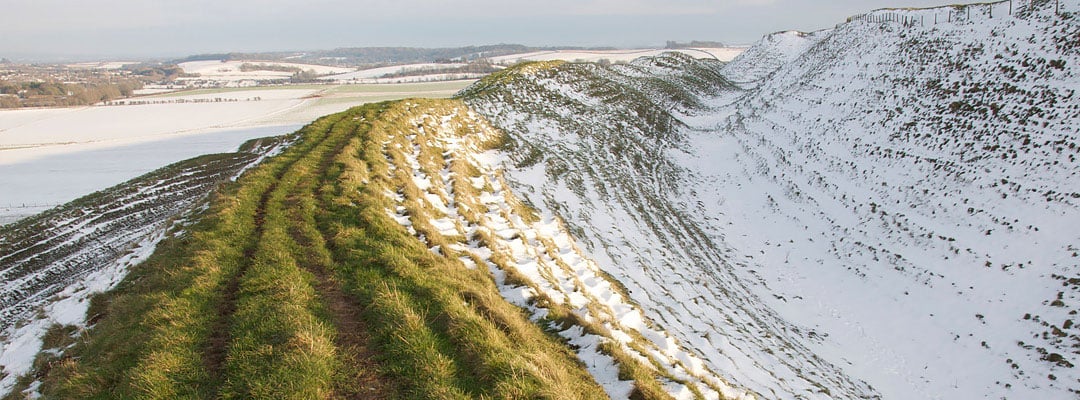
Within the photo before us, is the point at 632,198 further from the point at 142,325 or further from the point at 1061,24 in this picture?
the point at 1061,24

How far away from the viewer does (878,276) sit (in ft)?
67.4

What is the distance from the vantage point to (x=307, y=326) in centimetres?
700

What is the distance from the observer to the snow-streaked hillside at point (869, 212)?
49.0 feet

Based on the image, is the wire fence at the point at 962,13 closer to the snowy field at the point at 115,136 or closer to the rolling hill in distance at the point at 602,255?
the rolling hill in distance at the point at 602,255

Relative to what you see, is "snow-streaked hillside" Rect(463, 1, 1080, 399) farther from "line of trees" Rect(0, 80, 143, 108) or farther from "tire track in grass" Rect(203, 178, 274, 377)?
"line of trees" Rect(0, 80, 143, 108)

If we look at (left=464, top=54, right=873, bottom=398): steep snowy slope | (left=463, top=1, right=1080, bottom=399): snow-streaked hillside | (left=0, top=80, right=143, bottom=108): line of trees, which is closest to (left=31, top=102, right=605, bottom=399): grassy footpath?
(left=464, top=54, right=873, bottom=398): steep snowy slope

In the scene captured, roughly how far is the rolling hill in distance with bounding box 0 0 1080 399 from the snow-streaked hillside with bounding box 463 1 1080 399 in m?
0.13

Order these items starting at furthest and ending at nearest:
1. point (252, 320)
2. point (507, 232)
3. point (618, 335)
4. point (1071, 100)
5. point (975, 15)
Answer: point (975, 15) → point (1071, 100) → point (507, 232) → point (618, 335) → point (252, 320)

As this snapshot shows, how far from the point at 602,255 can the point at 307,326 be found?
43.1 feet

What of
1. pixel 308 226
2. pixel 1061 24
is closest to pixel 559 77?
pixel 1061 24

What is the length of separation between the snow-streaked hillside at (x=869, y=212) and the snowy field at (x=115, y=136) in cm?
4296

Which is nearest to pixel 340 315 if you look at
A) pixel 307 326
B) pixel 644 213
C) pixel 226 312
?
pixel 307 326

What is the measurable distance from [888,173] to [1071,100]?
26.4 ft

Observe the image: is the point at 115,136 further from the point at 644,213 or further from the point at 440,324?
the point at 440,324
